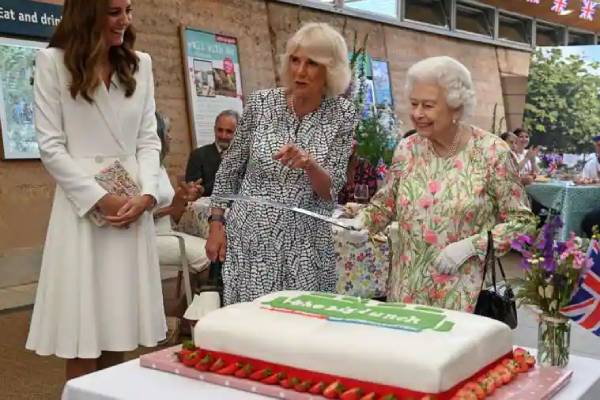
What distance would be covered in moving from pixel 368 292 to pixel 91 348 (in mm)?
2593

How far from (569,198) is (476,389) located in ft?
21.4

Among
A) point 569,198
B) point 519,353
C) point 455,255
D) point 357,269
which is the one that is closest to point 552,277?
point 519,353

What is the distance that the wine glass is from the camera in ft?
14.9

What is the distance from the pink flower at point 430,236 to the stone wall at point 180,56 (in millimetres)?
978

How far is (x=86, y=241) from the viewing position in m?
2.16

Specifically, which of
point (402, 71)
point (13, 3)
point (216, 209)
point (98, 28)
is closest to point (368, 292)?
point (216, 209)

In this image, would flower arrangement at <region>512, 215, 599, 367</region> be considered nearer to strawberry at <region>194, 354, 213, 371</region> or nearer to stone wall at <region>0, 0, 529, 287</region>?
strawberry at <region>194, 354, 213, 371</region>

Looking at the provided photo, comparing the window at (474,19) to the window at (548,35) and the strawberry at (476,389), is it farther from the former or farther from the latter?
the strawberry at (476,389)

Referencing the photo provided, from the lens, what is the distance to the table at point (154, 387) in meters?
1.26

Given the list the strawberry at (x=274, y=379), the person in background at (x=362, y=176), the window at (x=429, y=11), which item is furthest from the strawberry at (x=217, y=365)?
the window at (x=429, y=11)

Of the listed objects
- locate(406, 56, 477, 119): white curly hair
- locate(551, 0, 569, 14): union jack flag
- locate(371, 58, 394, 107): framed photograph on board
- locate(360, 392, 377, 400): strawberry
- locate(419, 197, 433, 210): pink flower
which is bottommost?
locate(360, 392, 377, 400): strawberry

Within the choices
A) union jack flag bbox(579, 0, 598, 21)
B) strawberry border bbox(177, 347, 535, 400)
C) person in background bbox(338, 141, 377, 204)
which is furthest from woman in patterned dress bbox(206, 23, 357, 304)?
union jack flag bbox(579, 0, 598, 21)

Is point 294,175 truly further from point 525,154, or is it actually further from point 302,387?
point 525,154

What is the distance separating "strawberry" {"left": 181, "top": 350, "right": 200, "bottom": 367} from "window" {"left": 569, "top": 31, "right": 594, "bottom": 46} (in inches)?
593
